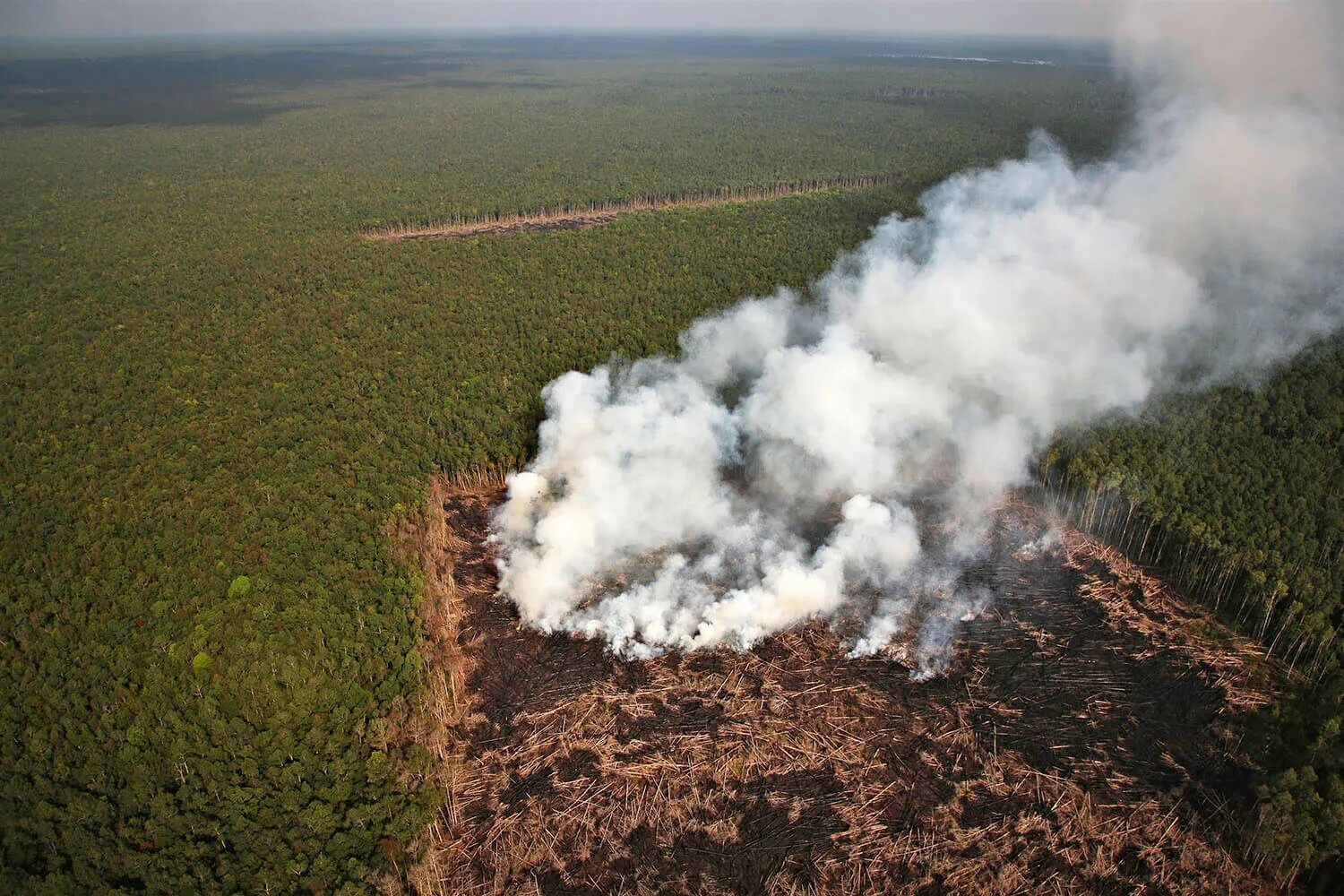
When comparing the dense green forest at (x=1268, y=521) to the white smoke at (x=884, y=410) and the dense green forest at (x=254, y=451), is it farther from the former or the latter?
the dense green forest at (x=254, y=451)

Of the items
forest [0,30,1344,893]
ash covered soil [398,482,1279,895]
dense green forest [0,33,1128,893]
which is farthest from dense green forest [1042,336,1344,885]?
dense green forest [0,33,1128,893]

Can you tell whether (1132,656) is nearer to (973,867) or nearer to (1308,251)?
(973,867)

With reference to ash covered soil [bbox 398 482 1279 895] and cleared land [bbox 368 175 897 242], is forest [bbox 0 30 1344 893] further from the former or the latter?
cleared land [bbox 368 175 897 242]

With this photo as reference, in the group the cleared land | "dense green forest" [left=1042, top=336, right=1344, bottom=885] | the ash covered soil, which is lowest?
the ash covered soil

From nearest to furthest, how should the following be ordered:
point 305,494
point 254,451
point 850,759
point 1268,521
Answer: point 850,759 → point 1268,521 → point 305,494 → point 254,451

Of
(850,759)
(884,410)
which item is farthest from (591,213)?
(850,759)

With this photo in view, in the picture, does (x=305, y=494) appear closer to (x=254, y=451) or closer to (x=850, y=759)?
(x=254, y=451)
